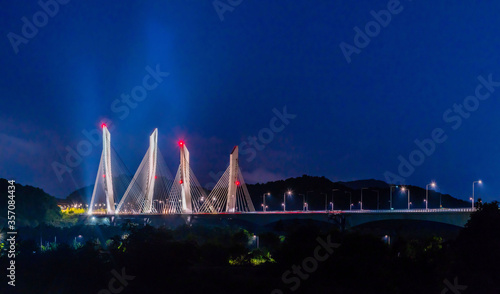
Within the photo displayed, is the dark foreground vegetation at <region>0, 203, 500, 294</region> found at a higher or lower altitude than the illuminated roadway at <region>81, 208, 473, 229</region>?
lower

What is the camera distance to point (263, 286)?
25750 millimetres

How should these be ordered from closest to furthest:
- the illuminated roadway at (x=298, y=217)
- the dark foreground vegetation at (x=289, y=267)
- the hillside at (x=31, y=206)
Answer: the dark foreground vegetation at (x=289, y=267) → the illuminated roadway at (x=298, y=217) → the hillside at (x=31, y=206)

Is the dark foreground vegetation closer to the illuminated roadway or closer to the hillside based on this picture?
the illuminated roadway

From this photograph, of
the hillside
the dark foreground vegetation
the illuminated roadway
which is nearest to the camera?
the dark foreground vegetation

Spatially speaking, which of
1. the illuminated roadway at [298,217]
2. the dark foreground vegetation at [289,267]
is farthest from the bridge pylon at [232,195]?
the dark foreground vegetation at [289,267]

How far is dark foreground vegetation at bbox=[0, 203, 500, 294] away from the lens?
26.7 m

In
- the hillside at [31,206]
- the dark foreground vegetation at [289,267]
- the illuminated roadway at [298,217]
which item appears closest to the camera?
the dark foreground vegetation at [289,267]

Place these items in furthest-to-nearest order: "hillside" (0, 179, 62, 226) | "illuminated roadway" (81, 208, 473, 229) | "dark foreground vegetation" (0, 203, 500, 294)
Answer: "hillside" (0, 179, 62, 226)
"illuminated roadway" (81, 208, 473, 229)
"dark foreground vegetation" (0, 203, 500, 294)

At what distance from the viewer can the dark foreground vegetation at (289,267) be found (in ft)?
87.5

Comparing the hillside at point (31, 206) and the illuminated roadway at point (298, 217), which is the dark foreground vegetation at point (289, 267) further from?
the hillside at point (31, 206)

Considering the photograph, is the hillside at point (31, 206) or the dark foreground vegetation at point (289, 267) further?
the hillside at point (31, 206)

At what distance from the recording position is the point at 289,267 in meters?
28.5

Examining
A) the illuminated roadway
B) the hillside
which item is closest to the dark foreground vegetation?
the illuminated roadway

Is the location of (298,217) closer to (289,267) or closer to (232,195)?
(232,195)
